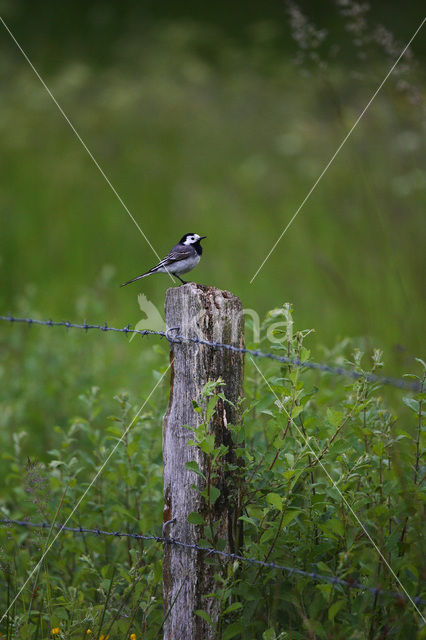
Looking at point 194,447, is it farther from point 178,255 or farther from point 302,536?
point 178,255

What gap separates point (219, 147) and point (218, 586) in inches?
434

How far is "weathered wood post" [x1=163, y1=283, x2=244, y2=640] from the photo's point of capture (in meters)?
2.60

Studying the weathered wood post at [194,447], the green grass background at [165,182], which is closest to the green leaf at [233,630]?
the weathered wood post at [194,447]

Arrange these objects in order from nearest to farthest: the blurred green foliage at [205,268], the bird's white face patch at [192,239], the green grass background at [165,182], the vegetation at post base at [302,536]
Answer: the vegetation at post base at [302,536] → the blurred green foliage at [205,268] → the bird's white face patch at [192,239] → the green grass background at [165,182]

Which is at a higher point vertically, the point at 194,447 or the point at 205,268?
the point at 205,268

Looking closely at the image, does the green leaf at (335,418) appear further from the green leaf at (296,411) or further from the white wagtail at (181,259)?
the white wagtail at (181,259)

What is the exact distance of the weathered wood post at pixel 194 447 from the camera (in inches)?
102

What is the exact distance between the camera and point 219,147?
41.7 ft

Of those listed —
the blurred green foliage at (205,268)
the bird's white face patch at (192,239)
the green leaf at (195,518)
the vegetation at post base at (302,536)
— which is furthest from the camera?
the bird's white face patch at (192,239)

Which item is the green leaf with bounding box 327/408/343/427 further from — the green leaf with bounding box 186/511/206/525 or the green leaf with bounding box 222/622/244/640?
the green leaf with bounding box 222/622/244/640

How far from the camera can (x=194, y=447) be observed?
104 inches

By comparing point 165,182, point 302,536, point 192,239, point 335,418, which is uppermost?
point 165,182

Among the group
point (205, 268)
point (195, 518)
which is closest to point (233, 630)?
point (195, 518)

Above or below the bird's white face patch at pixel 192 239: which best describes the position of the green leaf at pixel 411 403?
below
